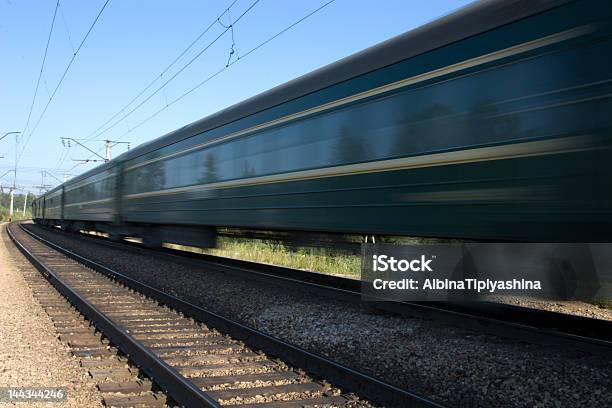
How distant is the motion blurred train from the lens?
13.4 ft

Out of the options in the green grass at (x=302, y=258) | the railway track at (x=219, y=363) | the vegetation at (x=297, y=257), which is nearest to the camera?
the railway track at (x=219, y=363)

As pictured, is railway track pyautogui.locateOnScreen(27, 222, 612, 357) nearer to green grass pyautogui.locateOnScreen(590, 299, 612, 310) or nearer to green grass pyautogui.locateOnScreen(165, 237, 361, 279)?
green grass pyautogui.locateOnScreen(590, 299, 612, 310)

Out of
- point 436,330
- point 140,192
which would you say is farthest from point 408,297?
point 140,192

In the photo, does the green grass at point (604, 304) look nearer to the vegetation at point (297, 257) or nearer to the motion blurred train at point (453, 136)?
the motion blurred train at point (453, 136)

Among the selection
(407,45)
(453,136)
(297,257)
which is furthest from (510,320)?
(297,257)

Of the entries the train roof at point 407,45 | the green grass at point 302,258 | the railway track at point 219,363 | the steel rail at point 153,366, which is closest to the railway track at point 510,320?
the railway track at point 219,363

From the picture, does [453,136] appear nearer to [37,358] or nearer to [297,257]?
[37,358]

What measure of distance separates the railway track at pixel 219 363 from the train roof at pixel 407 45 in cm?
318

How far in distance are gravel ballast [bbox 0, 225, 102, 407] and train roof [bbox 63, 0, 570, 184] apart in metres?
4.27

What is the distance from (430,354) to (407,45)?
123 inches

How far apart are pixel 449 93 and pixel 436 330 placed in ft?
8.06

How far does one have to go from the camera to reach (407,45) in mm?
5656

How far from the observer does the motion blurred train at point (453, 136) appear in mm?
4086

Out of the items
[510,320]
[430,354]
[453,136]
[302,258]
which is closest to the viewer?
[430,354]
